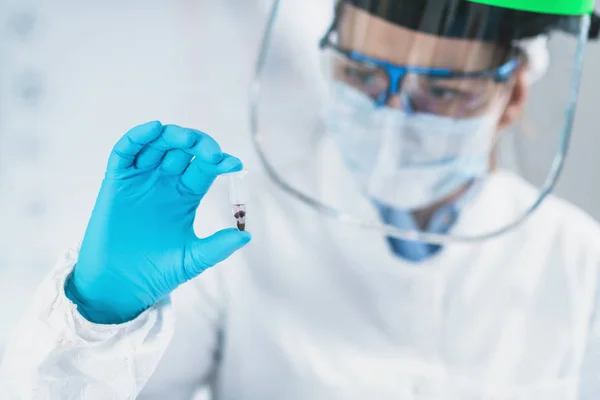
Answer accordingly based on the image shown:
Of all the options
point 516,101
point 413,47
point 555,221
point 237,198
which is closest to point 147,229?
point 237,198

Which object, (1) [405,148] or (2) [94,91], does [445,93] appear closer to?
(1) [405,148]

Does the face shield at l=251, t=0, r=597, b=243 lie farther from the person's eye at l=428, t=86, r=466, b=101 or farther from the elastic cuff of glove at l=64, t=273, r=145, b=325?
the elastic cuff of glove at l=64, t=273, r=145, b=325

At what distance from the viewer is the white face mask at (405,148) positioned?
1.03 metres

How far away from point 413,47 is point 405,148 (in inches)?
6.7

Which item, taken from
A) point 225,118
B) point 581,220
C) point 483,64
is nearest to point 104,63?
point 225,118

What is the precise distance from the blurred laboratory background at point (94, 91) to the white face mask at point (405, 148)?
285 millimetres

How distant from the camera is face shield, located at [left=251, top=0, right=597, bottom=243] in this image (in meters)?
0.96

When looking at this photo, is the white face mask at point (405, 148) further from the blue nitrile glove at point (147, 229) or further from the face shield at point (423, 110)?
the blue nitrile glove at point (147, 229)

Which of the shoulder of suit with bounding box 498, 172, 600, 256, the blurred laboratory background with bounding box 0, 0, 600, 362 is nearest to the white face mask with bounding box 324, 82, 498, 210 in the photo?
the shoulder of suit with bounding box 498, 172, 600, 256

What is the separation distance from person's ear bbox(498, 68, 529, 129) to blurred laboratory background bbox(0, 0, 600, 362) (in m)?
0.31

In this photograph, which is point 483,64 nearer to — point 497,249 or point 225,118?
point 497,249

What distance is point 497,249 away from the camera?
1.19 m

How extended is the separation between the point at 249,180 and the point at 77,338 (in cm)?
52

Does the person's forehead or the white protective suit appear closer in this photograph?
the person's forehead
